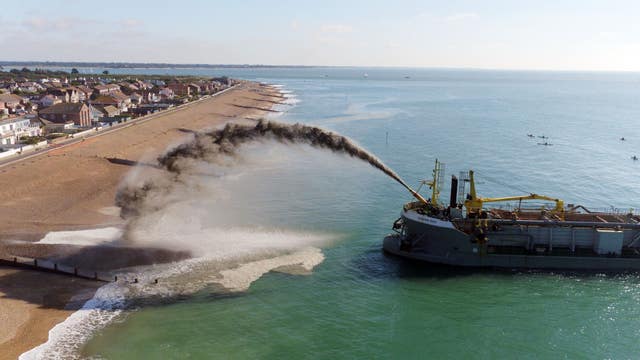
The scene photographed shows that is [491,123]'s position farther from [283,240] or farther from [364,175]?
[283,240]

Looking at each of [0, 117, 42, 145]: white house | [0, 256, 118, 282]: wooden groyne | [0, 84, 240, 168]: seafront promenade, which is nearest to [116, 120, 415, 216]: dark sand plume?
[0, 256, 118, 282]: wooden groyne

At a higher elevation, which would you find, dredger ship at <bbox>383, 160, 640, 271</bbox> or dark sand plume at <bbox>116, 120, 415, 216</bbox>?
dark sand plume at <bbox>116, 120, 415, 216</bbox>

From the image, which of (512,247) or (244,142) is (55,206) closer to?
(244,142)

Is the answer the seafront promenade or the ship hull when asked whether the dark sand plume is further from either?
the seafront promenade

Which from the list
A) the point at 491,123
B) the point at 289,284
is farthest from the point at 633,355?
the point at 491,123

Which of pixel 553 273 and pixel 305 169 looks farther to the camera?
pixel 305 169

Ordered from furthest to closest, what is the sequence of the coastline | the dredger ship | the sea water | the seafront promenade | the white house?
the white house
the seafront promenade
the dredger ship
the coastline
the sea water
